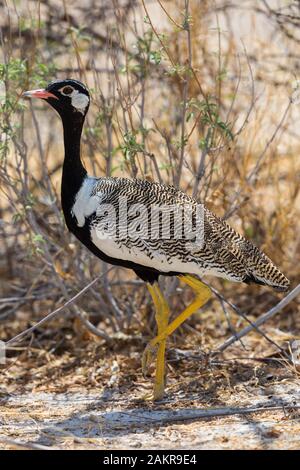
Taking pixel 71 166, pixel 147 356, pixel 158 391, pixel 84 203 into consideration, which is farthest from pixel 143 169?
pixel 158 391

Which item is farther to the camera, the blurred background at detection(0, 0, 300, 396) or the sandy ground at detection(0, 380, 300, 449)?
the blurred background at detection(0, 0, 300, 396)

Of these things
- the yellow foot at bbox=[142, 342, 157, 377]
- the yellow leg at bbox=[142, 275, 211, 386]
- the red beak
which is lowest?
the yellow foot at bbox=[142, 342, 157, 377]

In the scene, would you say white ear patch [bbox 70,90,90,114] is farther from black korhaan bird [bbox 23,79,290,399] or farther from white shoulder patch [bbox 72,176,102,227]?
white shoulder patch [bbox 72,176,102,227]

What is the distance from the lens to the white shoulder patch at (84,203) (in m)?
3.92

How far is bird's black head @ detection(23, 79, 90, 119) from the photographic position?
13.1 feet

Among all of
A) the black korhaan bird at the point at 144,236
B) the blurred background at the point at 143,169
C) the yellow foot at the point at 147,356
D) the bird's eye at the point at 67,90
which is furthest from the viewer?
the blurred background at the point at 143,169

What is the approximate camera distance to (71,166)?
408 cm

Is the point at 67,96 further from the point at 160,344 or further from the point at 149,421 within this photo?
the point at 149,421

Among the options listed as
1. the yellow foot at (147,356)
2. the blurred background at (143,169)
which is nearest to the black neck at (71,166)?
the blurred background at (143,169)

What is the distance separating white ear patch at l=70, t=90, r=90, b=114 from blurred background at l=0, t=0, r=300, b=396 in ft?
0.84

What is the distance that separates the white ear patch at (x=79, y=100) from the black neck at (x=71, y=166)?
0.06 meters

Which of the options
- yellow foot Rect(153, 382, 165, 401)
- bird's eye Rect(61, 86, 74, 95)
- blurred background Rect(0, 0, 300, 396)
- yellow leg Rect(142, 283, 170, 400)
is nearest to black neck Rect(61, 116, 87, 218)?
bird's eye Rect(61, 86, 74, 95)

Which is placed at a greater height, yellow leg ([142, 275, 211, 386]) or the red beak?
the red beak

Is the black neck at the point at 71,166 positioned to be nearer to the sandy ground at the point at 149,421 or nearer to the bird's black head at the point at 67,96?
the bird's black head at the point at 67,96
